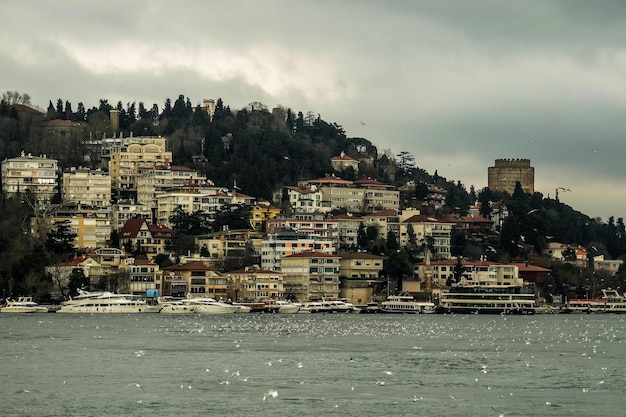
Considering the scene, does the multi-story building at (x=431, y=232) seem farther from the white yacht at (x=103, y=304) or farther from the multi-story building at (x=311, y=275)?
the white yacht at (x=103, y=304)

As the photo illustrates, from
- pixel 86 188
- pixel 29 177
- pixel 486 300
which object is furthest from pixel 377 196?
pixel 29 177

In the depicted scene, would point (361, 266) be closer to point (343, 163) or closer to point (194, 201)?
point (194, 201)

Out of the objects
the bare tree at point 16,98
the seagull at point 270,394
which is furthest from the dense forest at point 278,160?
the seagull at point 270,394

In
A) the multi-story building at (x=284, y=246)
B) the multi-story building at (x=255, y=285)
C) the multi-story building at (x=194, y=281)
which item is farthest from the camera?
the multi-story building at (x=284, y=246)

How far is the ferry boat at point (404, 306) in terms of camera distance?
131 meters

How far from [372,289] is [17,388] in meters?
88.9

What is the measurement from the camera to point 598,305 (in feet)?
490

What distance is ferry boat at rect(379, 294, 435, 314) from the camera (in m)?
131

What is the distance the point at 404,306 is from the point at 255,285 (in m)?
13.7

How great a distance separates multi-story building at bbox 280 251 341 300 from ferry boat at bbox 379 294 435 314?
5927 mm

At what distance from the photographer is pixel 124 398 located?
49.8 meters

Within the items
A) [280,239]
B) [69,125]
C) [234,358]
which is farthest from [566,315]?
[234,358]

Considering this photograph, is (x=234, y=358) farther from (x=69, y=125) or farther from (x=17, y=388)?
(x=69, y=125)

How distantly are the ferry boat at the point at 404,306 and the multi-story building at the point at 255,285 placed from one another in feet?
32.1
